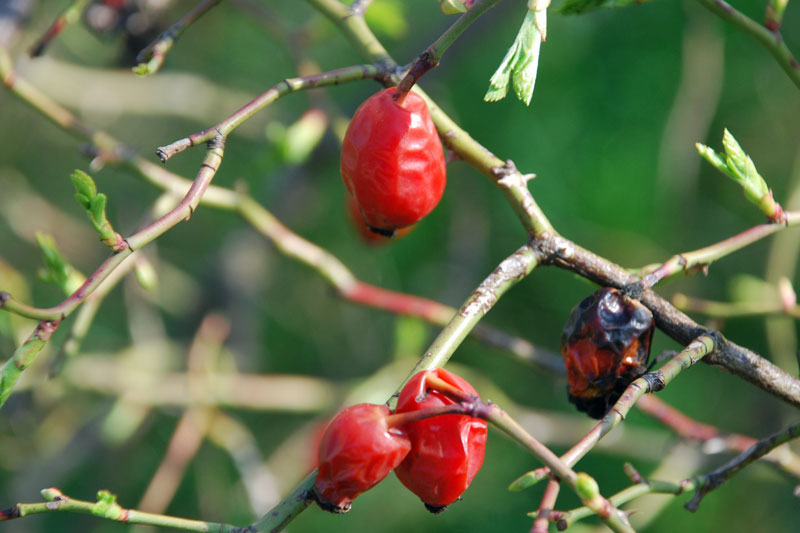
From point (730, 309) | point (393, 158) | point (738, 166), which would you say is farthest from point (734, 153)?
point (730, 309)

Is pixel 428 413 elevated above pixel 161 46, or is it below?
below

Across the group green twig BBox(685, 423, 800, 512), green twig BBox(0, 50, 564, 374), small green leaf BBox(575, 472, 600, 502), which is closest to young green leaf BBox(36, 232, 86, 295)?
green twig BBox(0, 50, 564, 374)

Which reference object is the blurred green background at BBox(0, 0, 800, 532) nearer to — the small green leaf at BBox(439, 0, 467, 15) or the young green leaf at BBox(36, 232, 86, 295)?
the young green leaf at BBox(36, 232, 86, 295)

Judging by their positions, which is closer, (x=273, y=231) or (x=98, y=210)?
(x=98, y=210)

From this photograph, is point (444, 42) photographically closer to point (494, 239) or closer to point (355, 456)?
point (355, 456)

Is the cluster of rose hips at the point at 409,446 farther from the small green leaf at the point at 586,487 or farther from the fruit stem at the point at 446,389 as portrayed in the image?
the small green leaf at the point at 586,487

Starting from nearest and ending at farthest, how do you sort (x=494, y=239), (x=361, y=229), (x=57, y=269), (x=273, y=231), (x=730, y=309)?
(x=57, y=269) → (x=730, y=309) → (x=273, y=231) → (x=361, y=229) → (x=494, y=239)

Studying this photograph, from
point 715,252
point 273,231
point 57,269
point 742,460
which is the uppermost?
point 273,231

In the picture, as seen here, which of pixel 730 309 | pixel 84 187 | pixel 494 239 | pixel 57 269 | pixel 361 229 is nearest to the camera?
pixel 84 187
